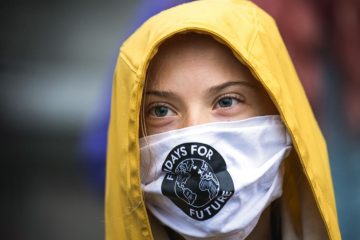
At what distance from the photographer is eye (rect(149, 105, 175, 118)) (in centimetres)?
246

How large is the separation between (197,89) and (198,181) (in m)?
0.30

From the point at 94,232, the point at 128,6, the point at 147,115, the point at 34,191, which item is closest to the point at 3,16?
the point at 128,6

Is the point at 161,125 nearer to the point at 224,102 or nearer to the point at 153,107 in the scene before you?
the point at 153,107

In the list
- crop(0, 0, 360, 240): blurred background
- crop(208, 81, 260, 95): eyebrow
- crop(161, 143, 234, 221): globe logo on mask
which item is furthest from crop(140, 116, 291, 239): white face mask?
crop(0, 0, 360, 240): blurred background

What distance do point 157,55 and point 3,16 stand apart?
4.17 metres

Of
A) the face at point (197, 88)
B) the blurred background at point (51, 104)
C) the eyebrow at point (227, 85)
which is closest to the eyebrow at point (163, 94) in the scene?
the face at point (197, 88)

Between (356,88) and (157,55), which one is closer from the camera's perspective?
(157,55)

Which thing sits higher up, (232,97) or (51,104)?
(51,104)

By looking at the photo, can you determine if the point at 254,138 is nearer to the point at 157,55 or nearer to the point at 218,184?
the point at 218,184

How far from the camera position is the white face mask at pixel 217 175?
2305 mm

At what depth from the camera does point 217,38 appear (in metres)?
2.39

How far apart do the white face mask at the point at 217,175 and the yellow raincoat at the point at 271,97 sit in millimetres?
71

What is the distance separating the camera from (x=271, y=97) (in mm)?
2377

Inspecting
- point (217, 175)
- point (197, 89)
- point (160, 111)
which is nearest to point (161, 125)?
point (160, 111)
